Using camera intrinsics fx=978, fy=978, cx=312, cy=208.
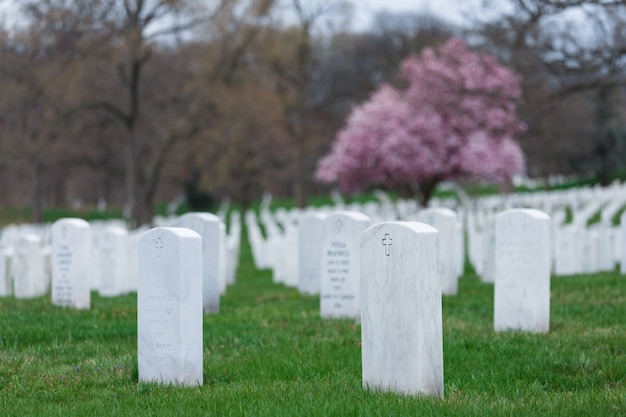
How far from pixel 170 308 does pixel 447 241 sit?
7.26 meters

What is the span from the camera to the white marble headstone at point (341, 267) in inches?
452

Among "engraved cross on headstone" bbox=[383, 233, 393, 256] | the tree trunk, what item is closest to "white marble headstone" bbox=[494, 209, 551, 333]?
"engraved cross on headstone" bbox=[383, 233, 393, 256]

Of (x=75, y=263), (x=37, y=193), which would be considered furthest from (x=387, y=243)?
(x=37, y=193)

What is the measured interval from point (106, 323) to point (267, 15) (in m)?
26.2

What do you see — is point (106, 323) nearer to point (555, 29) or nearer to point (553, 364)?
point (553, 364)

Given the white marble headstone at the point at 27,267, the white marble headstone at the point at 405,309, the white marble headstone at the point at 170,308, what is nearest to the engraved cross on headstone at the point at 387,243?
the white marble headstone at the point at 405,309

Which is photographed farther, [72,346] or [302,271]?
[302,271]

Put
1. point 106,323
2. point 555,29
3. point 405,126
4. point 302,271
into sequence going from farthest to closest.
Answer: point 405,126
point 555,29
point 302,271
point 106,323

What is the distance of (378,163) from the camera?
3183 cm

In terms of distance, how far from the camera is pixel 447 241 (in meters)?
14.1

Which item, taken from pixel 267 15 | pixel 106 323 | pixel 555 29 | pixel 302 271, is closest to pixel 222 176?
pixel 267 15

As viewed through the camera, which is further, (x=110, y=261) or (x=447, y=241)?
(x=110, y=261)

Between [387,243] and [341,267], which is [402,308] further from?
[341,267]

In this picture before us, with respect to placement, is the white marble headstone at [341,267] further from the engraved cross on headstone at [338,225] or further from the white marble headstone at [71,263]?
the white marble headstone at [71,263]
